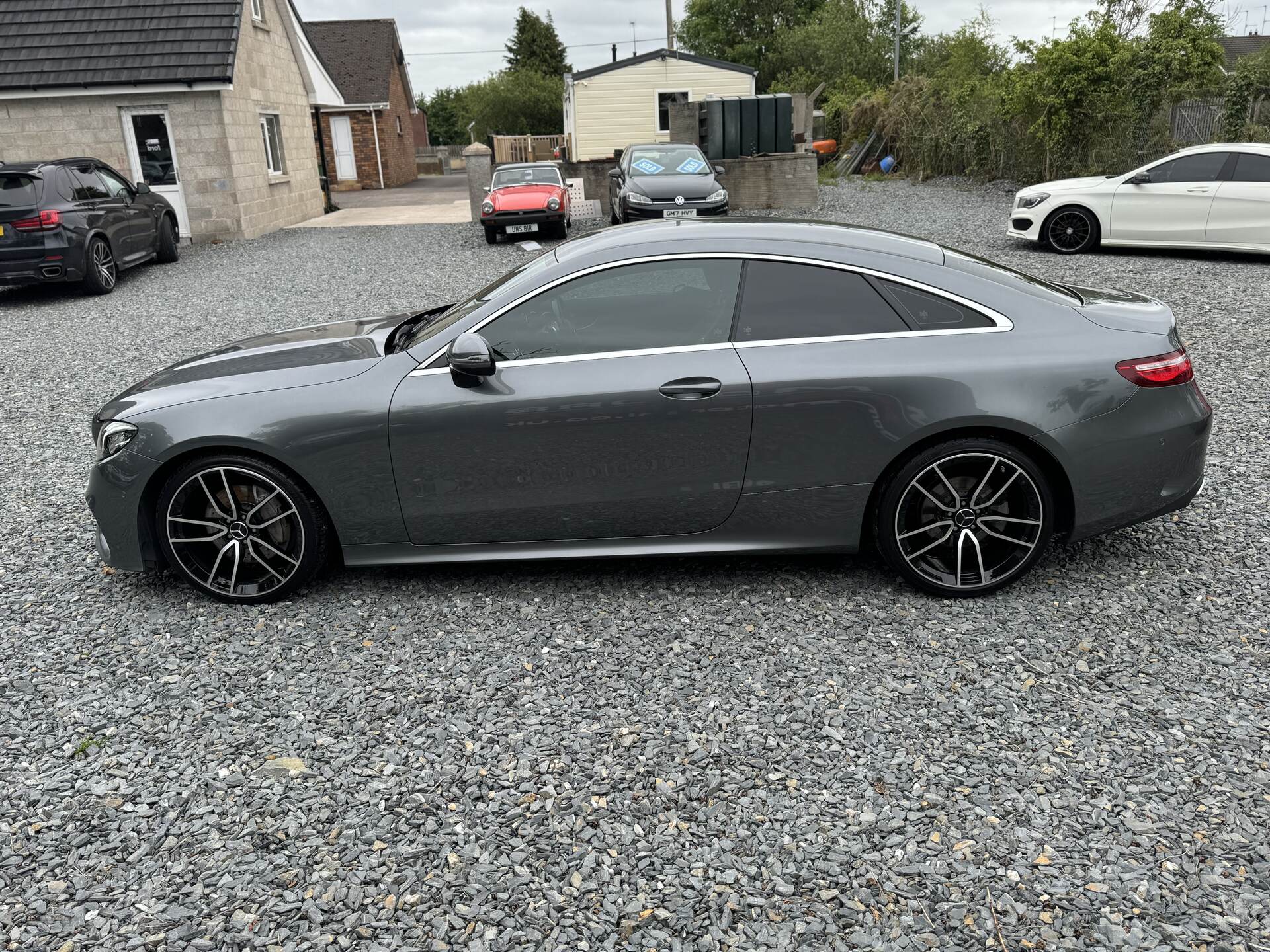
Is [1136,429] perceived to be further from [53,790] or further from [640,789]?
[53,790]

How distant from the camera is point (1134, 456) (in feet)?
13.1

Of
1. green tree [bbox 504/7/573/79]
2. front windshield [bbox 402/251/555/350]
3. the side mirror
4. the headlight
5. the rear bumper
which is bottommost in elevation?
the rear bumper

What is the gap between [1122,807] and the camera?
2904 mm

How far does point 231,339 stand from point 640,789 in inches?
345

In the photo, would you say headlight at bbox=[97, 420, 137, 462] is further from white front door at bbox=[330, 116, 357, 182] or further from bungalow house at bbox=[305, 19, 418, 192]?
white front door at bbox=[330, 116, 357, 182]

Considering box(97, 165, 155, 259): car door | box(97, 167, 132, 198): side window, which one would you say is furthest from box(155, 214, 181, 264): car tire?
box(97, 167, 132, 198): side window

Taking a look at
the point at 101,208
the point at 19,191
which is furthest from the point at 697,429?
the point at 101,208

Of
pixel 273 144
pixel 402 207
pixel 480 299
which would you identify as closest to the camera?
pixel 480 299

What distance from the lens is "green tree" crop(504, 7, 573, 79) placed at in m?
65.7

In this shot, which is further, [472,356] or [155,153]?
[155,153]

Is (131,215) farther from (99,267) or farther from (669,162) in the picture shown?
(669,162)

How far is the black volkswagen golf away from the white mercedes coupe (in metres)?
12.6

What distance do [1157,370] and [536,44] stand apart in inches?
2705

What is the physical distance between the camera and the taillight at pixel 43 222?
1220 centimetres
